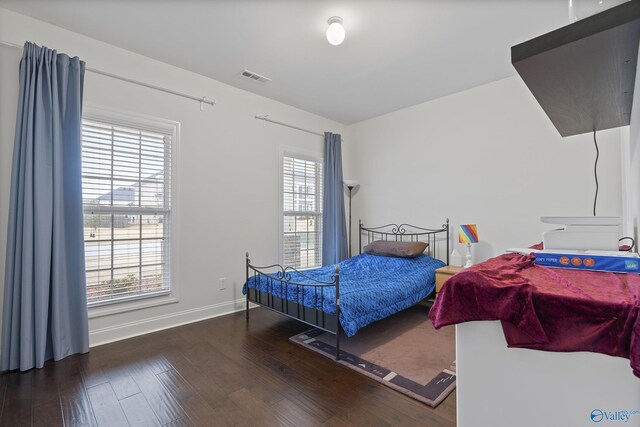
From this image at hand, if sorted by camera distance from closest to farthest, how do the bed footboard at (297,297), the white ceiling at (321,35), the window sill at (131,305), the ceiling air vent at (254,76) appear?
1. the white ceiling at (321,35)
2. the bed footboard at (297,297)
3. the window sill at (131,305)
4. the ceiling air vent at (254,76)

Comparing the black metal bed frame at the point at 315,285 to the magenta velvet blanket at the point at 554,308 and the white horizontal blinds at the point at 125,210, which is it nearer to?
the white horizontal blinds at the point at 125,210

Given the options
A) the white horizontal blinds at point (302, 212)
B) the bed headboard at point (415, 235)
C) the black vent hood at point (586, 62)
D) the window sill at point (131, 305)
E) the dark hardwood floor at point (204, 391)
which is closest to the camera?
the black vent hood at point (586, 62)

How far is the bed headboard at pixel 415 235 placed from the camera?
3975mm

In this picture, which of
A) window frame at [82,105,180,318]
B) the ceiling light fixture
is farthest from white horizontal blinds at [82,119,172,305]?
the ceiling light fixture

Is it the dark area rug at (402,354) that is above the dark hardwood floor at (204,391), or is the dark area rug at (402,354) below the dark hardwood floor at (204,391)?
above

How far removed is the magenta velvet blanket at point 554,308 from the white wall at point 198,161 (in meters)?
3.00

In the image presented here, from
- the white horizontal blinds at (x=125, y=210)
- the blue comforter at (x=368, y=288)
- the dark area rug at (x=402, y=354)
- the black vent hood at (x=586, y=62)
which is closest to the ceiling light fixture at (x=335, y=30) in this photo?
the black vent hood at (x=586, y=62)

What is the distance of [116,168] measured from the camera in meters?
2.85

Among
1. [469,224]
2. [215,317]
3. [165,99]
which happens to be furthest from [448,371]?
[165,99]

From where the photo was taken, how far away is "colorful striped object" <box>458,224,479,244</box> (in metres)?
3.45

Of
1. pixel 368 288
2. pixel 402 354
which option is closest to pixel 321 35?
pixel 368 288

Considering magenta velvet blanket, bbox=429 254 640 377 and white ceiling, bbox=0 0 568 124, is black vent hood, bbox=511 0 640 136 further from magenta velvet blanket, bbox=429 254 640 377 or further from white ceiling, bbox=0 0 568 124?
white ceiling, bbox=0 0 568 124

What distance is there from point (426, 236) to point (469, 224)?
2.05 feet

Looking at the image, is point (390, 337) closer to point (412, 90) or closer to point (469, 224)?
point (469, 224)
